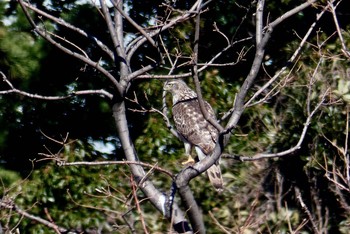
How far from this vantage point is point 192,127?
8.55m

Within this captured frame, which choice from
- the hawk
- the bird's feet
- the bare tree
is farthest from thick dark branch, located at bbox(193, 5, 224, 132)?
the bird's feet

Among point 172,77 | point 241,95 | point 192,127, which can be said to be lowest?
point 192,127

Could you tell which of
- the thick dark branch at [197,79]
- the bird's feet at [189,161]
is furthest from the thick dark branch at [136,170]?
the bird's feet at [189,161]

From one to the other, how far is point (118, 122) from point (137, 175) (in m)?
0.38

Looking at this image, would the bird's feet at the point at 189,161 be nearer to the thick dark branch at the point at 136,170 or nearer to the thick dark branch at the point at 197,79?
the thick dark branch at the point at 136,170

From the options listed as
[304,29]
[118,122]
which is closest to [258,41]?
[118,122]

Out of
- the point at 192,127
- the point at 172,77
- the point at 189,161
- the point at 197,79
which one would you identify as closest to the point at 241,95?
the point at 197,79

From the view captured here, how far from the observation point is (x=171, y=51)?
379 inches

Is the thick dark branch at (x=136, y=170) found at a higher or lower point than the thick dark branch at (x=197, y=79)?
lower

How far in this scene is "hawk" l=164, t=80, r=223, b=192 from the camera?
825 centimetres

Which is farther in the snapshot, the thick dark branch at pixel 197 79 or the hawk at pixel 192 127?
the hawk at pixel 192 127

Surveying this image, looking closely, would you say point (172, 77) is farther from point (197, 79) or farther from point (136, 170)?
point (197, 79)

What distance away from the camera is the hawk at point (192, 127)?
8250mm

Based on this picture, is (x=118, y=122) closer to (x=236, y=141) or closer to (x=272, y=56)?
(x=236, y=141)
